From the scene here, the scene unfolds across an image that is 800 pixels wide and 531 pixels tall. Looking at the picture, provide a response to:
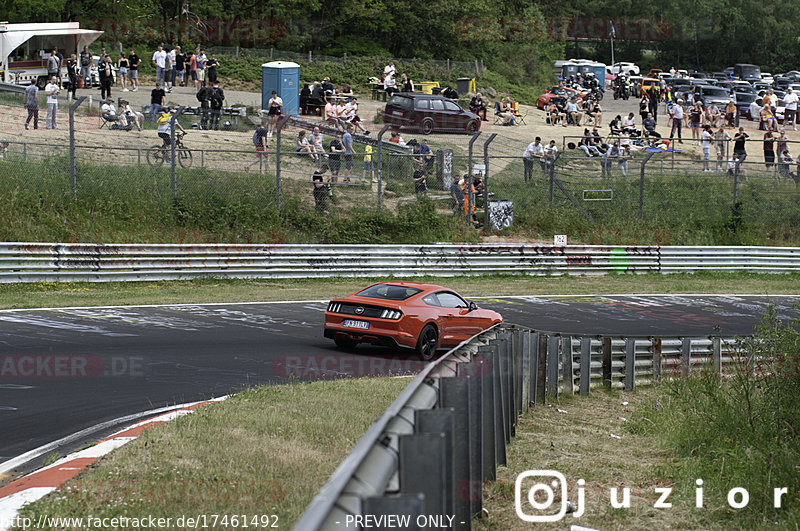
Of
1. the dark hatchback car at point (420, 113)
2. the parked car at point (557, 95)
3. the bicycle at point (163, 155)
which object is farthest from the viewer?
the parked car at point (557, 95)

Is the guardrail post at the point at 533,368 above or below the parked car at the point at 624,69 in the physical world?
below

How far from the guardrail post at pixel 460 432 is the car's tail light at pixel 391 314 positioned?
927cm

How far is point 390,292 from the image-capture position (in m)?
16.0

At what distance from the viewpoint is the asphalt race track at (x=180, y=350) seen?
1073cm

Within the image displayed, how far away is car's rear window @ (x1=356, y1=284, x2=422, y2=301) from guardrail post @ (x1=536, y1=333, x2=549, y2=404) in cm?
400

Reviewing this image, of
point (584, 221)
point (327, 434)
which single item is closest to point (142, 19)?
point (584, 221)

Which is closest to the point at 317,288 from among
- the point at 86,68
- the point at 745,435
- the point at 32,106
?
the point at 32,106

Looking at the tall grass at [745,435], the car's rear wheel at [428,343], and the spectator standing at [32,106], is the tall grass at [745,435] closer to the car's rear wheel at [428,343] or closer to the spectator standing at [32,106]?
the car's rear wheel at [428,343]

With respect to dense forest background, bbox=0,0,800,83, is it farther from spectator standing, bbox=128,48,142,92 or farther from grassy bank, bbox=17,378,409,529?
grassy bank, bbox=17,378,409,529

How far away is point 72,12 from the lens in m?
52.0

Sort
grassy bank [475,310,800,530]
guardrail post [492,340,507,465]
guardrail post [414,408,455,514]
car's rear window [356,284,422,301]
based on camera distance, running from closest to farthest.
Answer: guardrail post [414,408,455,514]
grassy bank [475,310,800,530]
guardrail post [492,340,507,465]
car's rear window [356,284,422,301]

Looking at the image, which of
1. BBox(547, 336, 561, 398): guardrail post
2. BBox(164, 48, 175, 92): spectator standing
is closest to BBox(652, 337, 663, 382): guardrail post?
BBox(547, 336, 561, 398): guardrail post

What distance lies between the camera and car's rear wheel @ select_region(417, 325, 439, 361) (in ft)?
51.0

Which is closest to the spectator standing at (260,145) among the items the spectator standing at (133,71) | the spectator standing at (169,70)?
the spectator standing at (169,70)
